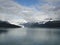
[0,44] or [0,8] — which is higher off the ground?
[0,8]

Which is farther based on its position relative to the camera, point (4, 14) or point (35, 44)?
point (4, 14)

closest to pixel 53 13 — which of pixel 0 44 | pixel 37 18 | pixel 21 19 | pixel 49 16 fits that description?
pixel 49 16

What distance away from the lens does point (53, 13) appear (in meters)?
13.2

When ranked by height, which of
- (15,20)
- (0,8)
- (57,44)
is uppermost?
(0,8)

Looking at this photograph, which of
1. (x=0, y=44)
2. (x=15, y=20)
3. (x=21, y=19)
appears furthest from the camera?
(x=21, y=19)

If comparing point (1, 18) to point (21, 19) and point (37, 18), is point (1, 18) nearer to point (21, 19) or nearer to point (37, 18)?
point (21, 19)

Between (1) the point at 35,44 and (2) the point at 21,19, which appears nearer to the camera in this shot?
(1) the point at 35,44

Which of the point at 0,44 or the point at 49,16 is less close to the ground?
the point at 49,16

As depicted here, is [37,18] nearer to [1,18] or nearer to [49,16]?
[49,16]

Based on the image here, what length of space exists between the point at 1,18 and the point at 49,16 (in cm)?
412

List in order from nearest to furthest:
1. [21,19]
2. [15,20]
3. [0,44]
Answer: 1. [0,44]
2. [15,20]
3. [21,19]

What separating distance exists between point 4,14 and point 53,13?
416cm

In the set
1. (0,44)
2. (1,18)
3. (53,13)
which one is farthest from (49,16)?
(0,44)

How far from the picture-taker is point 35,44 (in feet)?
27.6
